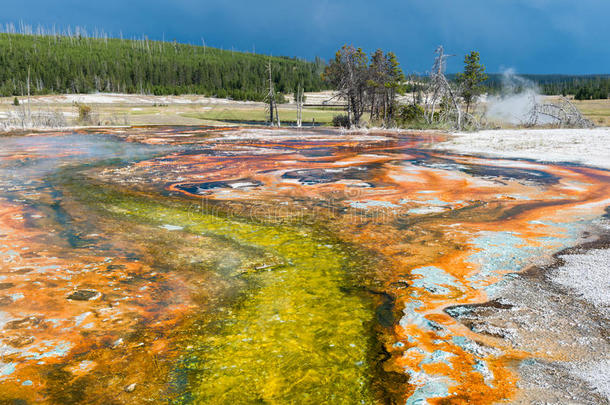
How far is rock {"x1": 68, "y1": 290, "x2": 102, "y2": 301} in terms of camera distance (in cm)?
441

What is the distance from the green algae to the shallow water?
2cm

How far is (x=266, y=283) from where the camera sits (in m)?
4.94

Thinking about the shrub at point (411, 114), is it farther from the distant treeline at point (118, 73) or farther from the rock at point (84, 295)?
the distant treeline at point (118, 73)

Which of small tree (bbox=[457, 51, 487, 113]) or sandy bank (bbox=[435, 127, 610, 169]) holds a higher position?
small tree (bbox=[457, 51, 487, 113])

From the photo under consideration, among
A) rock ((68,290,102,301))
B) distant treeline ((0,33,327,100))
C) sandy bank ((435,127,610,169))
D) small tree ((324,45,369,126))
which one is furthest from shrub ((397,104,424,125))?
distant treeline ((0,33,327,100))

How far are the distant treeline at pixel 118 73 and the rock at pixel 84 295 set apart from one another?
8785cm

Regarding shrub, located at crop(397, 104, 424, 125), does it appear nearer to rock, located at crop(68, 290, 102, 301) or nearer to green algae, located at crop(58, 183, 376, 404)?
green algae, located at crop(58, 183, 376, 404)

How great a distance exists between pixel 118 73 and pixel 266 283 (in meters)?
118

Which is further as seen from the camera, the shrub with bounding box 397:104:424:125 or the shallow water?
the shrub with bounding box 397:104:424:125

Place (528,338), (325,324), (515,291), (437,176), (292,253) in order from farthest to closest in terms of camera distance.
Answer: (437,176), (292,253), (515,291), (325,324), (528,338)

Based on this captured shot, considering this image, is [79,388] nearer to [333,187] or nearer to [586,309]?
[586,309]

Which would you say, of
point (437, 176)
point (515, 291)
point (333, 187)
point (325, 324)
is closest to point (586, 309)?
point (515, 291)

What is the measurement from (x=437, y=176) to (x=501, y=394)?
30.4 feet

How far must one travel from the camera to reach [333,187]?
1041cm
